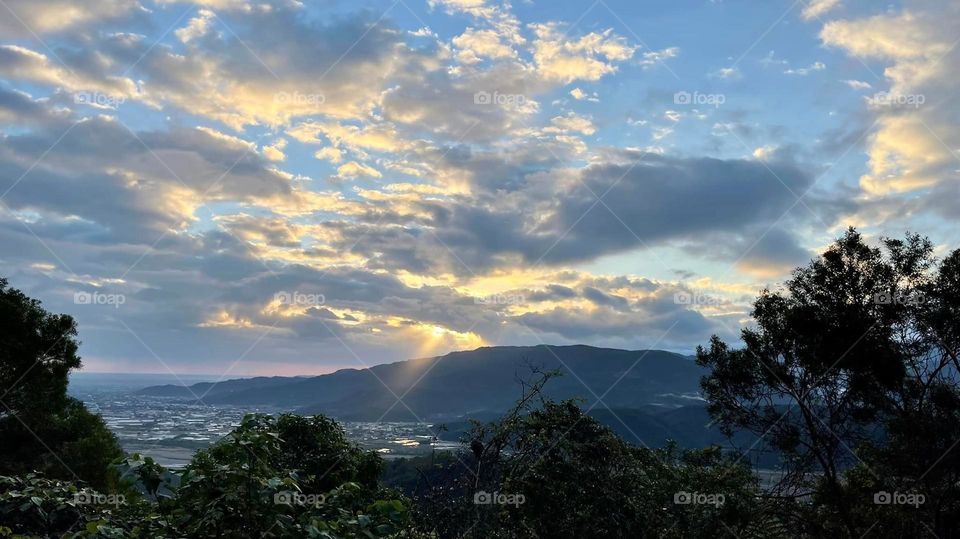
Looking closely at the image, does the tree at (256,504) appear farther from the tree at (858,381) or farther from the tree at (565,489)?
the tree at (858,381)

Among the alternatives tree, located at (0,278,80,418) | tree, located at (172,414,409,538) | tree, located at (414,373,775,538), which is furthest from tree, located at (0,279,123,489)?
tree, located at (172,414,409,538)

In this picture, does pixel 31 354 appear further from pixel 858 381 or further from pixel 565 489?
pixel 858 381

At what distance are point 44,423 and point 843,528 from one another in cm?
3951

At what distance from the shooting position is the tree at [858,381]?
1869cm

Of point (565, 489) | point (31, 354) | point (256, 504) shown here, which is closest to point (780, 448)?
point (565, 489)

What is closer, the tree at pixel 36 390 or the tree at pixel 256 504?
the tree at pixel 256 504

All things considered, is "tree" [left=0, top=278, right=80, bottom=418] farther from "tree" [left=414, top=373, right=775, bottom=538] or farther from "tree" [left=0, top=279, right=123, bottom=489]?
"tree" [left=414, top=373, right=775, bottom=538]

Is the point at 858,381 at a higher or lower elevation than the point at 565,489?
higher

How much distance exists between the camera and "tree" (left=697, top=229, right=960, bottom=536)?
18688 mm

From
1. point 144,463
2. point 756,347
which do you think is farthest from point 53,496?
point 756,347

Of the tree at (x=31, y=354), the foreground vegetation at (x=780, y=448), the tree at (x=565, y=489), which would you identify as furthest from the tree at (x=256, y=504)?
the tree at (x=31, y=354)

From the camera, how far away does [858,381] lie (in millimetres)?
20109

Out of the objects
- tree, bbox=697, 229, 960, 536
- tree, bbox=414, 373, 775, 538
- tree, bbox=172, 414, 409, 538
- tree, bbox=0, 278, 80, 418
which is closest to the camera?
tree, bbox=172, 414, 409, 538

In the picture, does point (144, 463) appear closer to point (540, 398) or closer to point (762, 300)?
point (540, 398)
